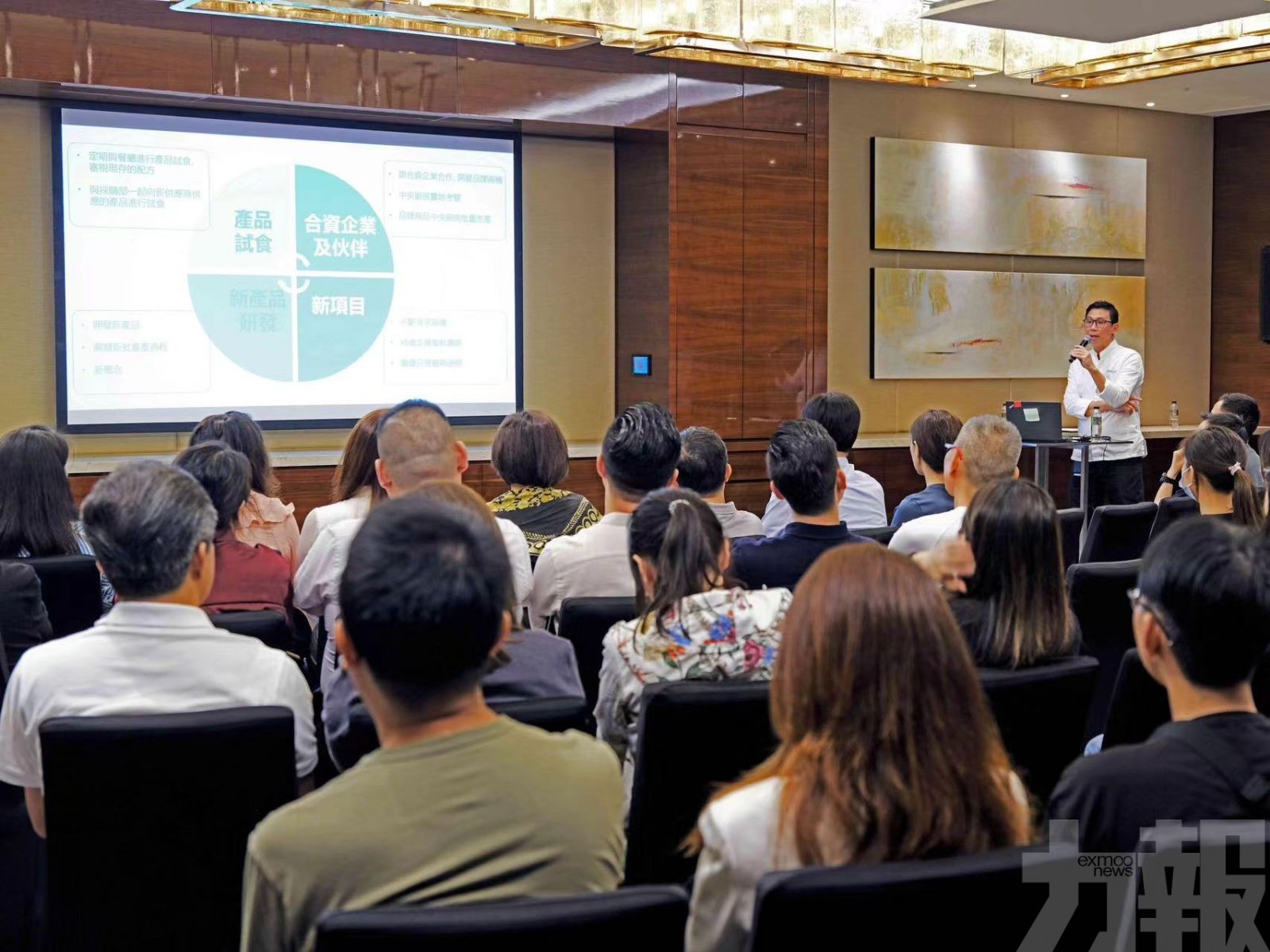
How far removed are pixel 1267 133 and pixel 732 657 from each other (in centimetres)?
981

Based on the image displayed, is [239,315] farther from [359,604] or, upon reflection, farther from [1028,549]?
[359,604]

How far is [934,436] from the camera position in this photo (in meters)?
5.27

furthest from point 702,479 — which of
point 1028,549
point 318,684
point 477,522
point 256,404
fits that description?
point 256,404

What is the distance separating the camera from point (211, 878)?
7.34ft

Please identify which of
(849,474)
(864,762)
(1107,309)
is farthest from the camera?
(1107,309)

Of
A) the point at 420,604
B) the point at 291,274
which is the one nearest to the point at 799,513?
the point at 420,604

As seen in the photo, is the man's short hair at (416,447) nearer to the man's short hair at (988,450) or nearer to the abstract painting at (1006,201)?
the man's short hair at (988,450)

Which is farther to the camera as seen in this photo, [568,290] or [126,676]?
[568,290]

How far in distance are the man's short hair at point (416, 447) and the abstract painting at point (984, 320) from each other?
6.21 m

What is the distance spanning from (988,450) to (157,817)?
9.80 feet

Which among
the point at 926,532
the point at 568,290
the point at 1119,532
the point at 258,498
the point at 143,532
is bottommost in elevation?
the point at 1119,532

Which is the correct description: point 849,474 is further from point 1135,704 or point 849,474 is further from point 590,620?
point 1135,704

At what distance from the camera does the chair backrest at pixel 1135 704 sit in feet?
9.25

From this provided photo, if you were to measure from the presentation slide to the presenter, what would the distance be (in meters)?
3.52
